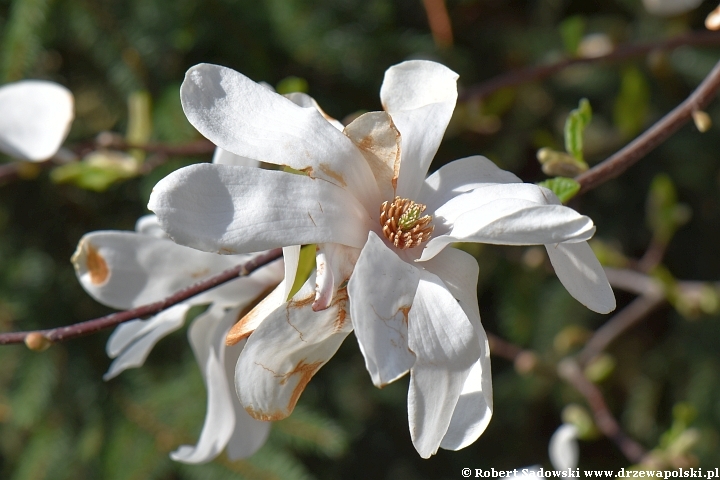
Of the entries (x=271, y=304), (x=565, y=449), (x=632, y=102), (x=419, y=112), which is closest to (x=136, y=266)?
(x=271, y=304)

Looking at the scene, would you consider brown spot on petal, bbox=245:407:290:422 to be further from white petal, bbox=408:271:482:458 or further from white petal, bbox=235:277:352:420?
white petal, bbox=408:271:482:458

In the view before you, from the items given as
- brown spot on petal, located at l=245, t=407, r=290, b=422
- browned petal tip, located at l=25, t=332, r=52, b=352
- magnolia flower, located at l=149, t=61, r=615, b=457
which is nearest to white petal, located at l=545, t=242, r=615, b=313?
magnolia flower, located at l=149, t=61, r=615, b=457

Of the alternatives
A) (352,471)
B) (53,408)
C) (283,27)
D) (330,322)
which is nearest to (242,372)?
(330,322)

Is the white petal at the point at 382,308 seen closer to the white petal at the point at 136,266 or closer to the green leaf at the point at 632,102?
the white petal at the point at 136,266

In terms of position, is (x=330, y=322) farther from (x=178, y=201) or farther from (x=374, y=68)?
(x=374, y=68)

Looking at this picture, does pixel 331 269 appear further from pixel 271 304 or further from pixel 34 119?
pixel 34 119

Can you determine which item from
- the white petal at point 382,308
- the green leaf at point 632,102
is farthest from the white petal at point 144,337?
the green leaf at point 632,102
